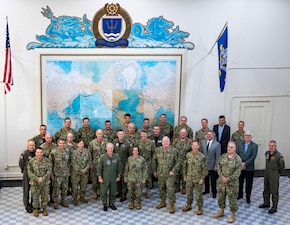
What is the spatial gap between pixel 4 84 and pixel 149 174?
4.09 metres

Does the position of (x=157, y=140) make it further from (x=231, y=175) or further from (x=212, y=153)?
(x=231, y=175)

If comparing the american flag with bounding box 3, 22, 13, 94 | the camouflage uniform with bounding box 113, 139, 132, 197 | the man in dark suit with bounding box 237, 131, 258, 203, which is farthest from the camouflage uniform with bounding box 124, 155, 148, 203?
the american flag with bounding box 3, 22, 13, 94

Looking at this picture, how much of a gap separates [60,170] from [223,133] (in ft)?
14.1

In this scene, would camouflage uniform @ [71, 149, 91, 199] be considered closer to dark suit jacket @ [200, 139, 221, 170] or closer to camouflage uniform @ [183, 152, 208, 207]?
camouflage uniform @ [183, 152, 208, 207]

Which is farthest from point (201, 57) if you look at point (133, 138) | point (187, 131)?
point (133, 138)

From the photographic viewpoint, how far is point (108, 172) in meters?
10.7

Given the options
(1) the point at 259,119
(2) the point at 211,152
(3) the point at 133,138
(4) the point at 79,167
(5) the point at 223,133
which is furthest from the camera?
(1) the point at 259,119

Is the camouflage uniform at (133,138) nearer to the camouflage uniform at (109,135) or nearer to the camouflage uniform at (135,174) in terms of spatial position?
the camouflage uniform at (109,135)

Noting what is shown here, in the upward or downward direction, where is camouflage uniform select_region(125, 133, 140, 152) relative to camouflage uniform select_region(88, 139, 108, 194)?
upward

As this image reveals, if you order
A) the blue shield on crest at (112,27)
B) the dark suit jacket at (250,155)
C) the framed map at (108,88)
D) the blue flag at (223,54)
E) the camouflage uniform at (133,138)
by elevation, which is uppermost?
the blue shield on crest at (112,27)

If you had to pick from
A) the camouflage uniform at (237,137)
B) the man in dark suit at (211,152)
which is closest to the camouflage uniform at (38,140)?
the man in dark suit at (211,152)

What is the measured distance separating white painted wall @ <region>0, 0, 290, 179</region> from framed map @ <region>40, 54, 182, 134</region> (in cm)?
29

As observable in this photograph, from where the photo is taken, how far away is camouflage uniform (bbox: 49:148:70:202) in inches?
421

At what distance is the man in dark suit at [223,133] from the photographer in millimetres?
12684
